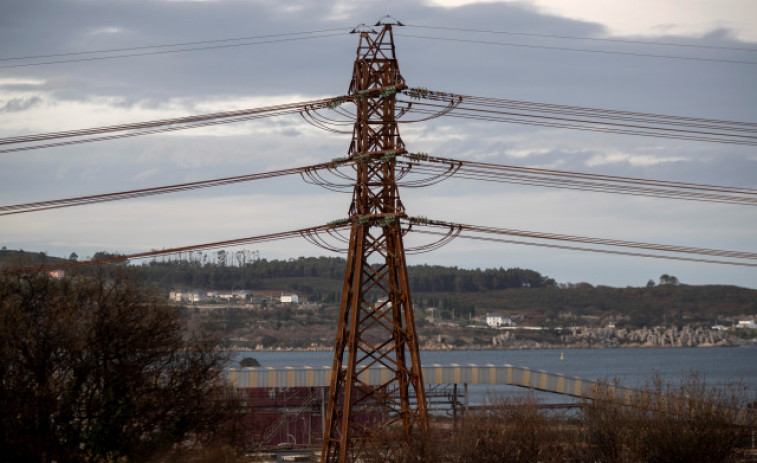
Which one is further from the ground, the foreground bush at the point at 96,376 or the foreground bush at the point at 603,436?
the foreground bush at the point at 96,376

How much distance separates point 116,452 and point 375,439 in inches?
316

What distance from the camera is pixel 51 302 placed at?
31.1m

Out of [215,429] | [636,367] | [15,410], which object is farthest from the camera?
[636,367]

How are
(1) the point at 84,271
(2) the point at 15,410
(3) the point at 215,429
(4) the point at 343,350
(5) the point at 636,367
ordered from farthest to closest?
(5) the point at 636,367 < (1) the point at 84,271 < (3) the point at 215,429 < (4) the point at 343,350 < (2) the point at 15,410

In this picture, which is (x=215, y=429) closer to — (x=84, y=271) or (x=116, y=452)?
(x=116, y=452)

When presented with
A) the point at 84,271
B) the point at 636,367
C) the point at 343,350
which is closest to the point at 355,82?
the point at 343,350

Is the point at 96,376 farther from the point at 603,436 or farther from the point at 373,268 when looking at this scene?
the point at 603,436

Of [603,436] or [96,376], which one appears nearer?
[96,376]

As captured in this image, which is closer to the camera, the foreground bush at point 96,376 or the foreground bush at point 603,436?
the foreground bush at point 96,376

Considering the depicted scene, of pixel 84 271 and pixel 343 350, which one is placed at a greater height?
pixel 84 271

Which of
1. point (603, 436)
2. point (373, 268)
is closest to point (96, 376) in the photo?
point (373, 268)

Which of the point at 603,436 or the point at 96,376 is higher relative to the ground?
the point at 96,376

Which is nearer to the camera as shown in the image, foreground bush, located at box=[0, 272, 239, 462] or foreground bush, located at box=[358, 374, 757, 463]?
foreground bush, located at box=[0, 272, 239, 462]

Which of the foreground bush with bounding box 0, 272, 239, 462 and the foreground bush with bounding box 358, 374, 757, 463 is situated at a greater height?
the foreground bush with bounding box 0, 272, 239, 462
